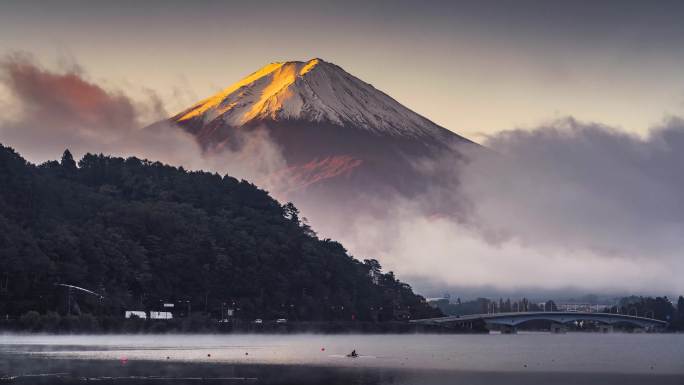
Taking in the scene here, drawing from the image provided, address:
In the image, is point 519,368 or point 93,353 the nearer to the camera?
point 519,368

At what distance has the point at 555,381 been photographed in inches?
4208

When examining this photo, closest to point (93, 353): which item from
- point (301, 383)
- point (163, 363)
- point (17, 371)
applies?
point (163, 363)

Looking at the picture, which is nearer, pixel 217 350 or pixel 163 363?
pixel 163 363

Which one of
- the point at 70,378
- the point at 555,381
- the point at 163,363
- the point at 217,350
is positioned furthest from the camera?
the point at 217,350

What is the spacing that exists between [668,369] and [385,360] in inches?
1337

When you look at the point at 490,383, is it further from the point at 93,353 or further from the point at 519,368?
the point at 93,353

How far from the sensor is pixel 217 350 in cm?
15962

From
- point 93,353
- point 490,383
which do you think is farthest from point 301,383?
point 93,353

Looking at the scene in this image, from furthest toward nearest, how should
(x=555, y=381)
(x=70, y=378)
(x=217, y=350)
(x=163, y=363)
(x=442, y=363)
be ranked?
(x=217, y=350) < (x=442, y=363) < (x=163, y=363) < (x=555, y=381) < (x=70, y=378)

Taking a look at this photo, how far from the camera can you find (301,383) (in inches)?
3994

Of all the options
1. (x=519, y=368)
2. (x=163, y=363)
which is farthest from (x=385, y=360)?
(x=163, y=363)

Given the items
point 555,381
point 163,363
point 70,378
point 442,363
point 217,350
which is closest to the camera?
point 70,378

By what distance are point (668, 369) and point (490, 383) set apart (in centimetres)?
3243

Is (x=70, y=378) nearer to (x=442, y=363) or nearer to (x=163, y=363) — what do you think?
(x=163, y=363)
